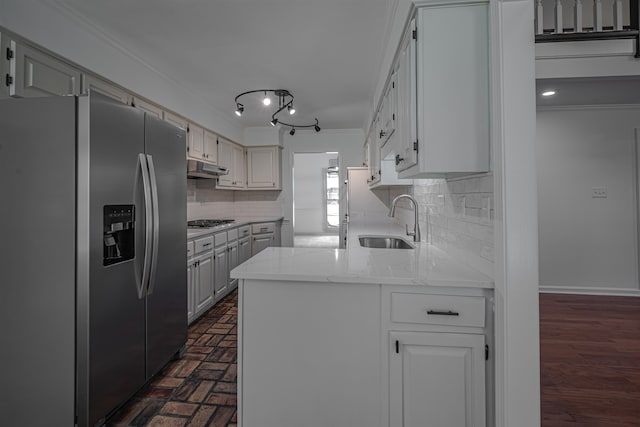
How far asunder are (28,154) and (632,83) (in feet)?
15.6

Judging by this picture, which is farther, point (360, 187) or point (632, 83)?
point (360, 187)

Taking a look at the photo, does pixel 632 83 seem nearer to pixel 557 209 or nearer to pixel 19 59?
pixel 557 209

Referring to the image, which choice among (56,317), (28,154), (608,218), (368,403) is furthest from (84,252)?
(608,218)

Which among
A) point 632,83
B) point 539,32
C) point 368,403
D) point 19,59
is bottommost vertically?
point 368,403

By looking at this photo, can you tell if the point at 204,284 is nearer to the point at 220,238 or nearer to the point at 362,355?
the point at 220,238

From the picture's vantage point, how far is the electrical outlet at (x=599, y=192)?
144 inches

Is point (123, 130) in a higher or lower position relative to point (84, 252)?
higher

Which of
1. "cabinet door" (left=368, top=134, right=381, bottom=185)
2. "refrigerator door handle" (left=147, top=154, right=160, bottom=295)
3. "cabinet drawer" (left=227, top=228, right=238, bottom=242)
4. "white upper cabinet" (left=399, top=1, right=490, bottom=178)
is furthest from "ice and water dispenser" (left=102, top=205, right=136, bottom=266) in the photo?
"cabinet door" (left=368, top=134, right=381, bottom=185)

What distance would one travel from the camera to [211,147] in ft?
13.3

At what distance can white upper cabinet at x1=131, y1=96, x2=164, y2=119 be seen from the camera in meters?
2.61

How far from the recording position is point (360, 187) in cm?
430

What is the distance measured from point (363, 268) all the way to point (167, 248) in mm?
1375

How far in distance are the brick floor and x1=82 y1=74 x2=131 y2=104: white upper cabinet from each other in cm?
198

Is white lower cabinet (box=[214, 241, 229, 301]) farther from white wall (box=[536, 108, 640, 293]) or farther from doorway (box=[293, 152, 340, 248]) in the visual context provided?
doorway (box=[293, 152, 340, 248])
